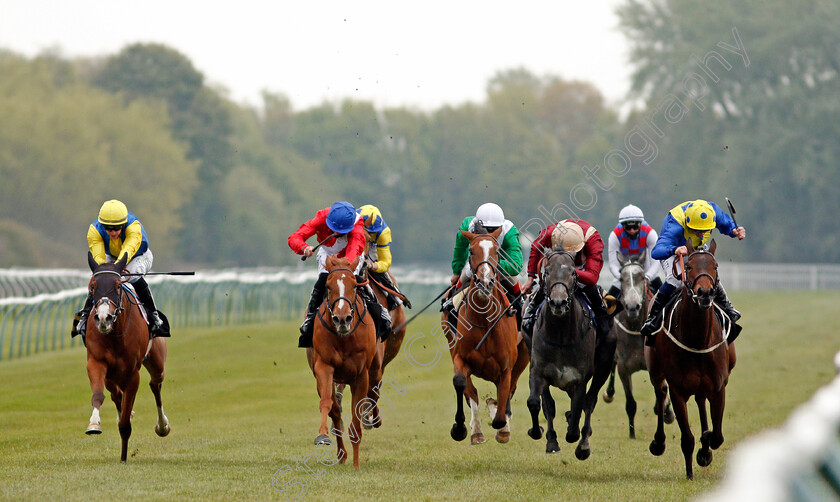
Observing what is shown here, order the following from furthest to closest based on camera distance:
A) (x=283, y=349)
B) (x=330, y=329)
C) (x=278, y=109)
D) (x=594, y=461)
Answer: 1. (x=278, y=109)
2. (x=283, y=349)
3. (x=594, y=461)
4. (x=330, y=329)

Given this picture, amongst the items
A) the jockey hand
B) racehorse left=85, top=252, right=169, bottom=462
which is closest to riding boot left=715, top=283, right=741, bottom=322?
the jockey hand

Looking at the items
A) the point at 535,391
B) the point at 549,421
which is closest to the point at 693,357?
the point at 535,391

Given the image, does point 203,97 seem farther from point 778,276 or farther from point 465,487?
point 465,487

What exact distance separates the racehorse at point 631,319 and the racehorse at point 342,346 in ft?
9.14

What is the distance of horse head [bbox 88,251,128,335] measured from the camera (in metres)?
8.67

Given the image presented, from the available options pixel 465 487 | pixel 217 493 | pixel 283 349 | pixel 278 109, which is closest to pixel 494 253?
pixel 465 487

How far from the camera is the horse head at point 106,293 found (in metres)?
8.67

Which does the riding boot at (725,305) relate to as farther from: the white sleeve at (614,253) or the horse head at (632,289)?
the white sleeve at (614,253)

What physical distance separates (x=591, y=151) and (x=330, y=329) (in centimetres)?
4893

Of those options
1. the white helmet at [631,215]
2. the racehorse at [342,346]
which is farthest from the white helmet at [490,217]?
the white helmet at [631,215]

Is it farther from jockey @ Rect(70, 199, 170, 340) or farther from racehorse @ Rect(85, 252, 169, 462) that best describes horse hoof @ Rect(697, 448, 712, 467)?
jockey @ Rect(70, 199, 170, 340)

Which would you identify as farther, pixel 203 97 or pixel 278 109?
pixel 278 109

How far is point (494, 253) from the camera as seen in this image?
9047 millimetres

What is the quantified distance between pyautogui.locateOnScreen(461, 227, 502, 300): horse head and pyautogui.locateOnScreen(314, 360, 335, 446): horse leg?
4.55ft
